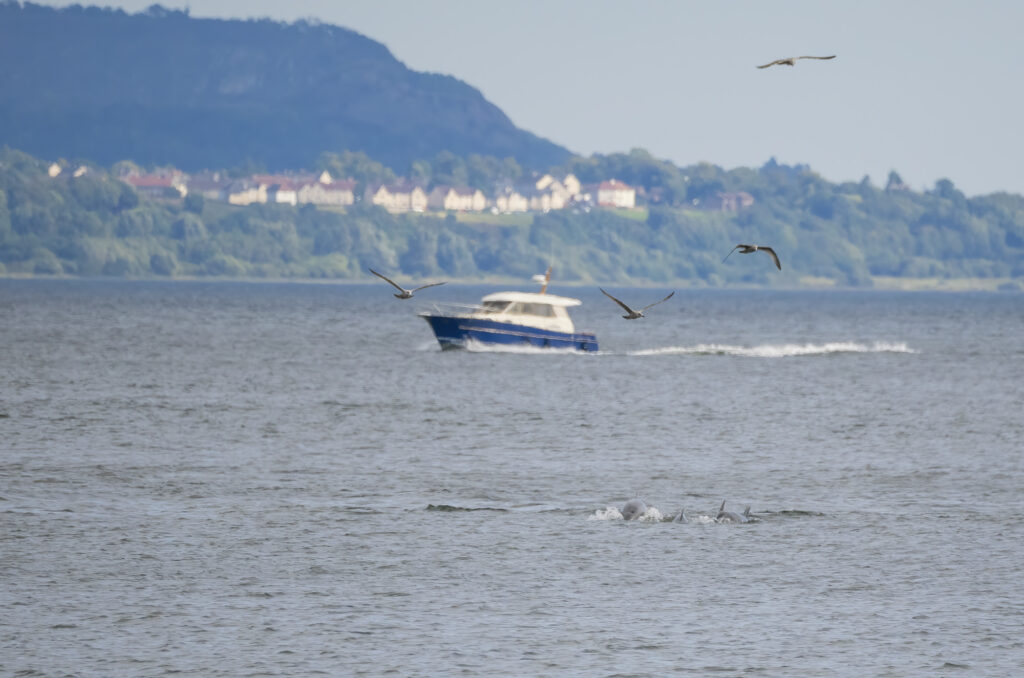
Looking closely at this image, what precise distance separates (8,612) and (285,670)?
18.7ft

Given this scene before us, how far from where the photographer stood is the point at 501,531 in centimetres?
3406

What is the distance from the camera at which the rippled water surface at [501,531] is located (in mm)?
24703

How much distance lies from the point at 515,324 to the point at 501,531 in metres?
57.3

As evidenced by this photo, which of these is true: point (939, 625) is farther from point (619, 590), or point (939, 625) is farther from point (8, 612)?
point (8, 612)

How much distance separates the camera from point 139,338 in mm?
118250

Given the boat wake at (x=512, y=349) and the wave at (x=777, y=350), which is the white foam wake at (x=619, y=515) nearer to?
the boat wake at (x=512, y=349)

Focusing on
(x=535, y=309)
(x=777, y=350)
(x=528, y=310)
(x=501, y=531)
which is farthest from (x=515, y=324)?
(x=501, y=531)

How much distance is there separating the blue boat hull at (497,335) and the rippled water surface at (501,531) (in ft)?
47.1

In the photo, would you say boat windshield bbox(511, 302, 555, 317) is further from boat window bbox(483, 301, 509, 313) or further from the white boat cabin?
boat window bbox(483, 301, 509, 313)

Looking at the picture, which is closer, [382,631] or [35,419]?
[382,631]

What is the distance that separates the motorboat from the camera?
91188 millimetres

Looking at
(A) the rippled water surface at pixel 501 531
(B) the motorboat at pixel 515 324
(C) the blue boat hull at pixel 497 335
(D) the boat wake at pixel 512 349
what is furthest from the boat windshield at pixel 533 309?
(A) the rippled water surface at pixel 501 531

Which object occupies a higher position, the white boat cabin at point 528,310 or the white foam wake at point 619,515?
the white boat cabin at point 528,310

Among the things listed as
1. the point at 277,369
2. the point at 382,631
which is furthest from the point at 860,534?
the point at 277,369
